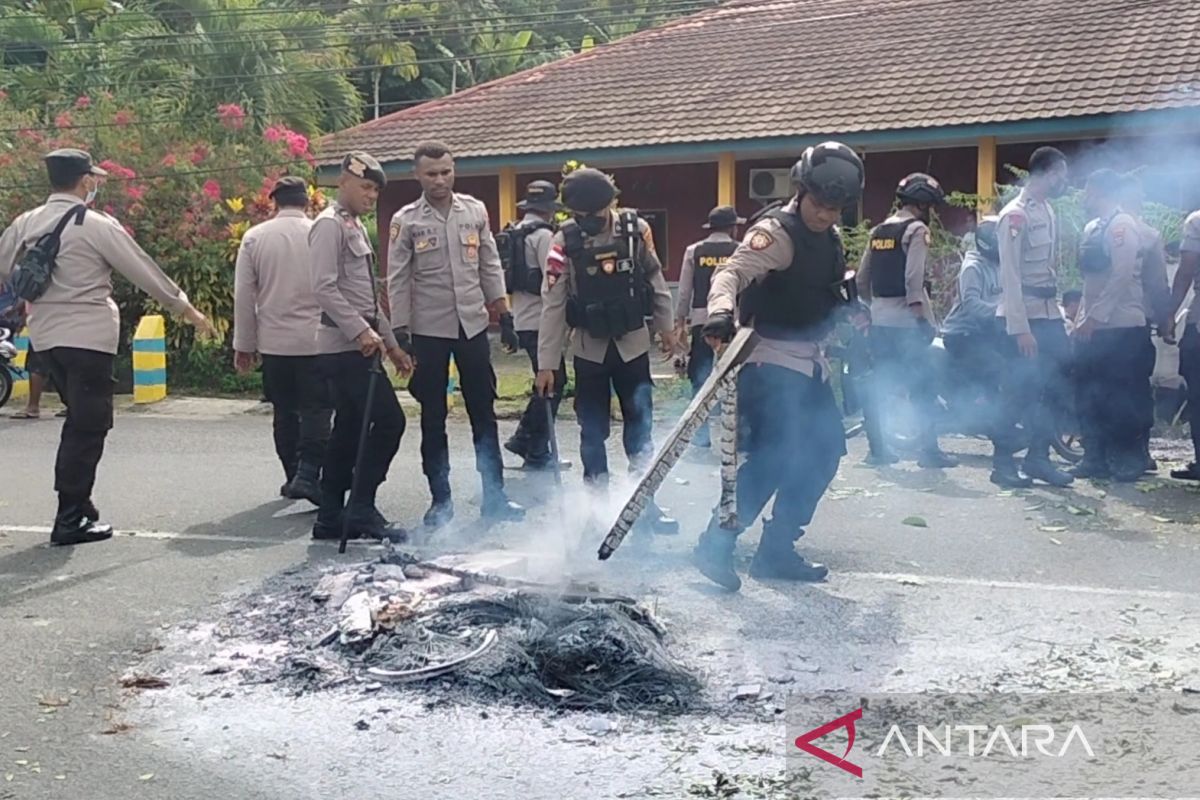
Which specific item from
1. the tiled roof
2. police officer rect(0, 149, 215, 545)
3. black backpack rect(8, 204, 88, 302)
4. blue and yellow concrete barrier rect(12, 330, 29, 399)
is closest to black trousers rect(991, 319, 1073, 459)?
police officer rect(0, 149, 215, 545)

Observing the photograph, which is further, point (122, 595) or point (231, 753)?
point (122, 595)

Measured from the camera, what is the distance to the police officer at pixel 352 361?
7129mm

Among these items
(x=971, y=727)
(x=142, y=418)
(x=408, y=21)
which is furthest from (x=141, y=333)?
(x=408, y=21)

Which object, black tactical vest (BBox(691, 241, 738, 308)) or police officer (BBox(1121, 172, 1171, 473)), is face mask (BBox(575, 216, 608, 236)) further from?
police officer (BBox(1121, 172, 1171, 473))

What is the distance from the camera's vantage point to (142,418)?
13312mm

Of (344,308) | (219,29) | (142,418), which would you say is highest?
(219,29)

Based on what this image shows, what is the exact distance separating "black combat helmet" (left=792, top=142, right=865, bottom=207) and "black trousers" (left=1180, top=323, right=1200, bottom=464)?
3703 millimetres

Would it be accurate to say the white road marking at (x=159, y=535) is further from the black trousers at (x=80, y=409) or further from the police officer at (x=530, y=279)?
the police officer at (x=530, y=279)

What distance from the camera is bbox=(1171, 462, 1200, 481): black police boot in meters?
8.59

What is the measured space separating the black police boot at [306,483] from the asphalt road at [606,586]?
0.58 feet

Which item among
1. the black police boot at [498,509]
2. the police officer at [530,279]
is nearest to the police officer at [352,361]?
the black police boot at [498,509]

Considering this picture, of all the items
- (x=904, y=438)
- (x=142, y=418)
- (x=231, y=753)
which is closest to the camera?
(x=231, y=753)

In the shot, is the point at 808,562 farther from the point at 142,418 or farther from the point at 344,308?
the point at 142,418

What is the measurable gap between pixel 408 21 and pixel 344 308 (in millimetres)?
35471
